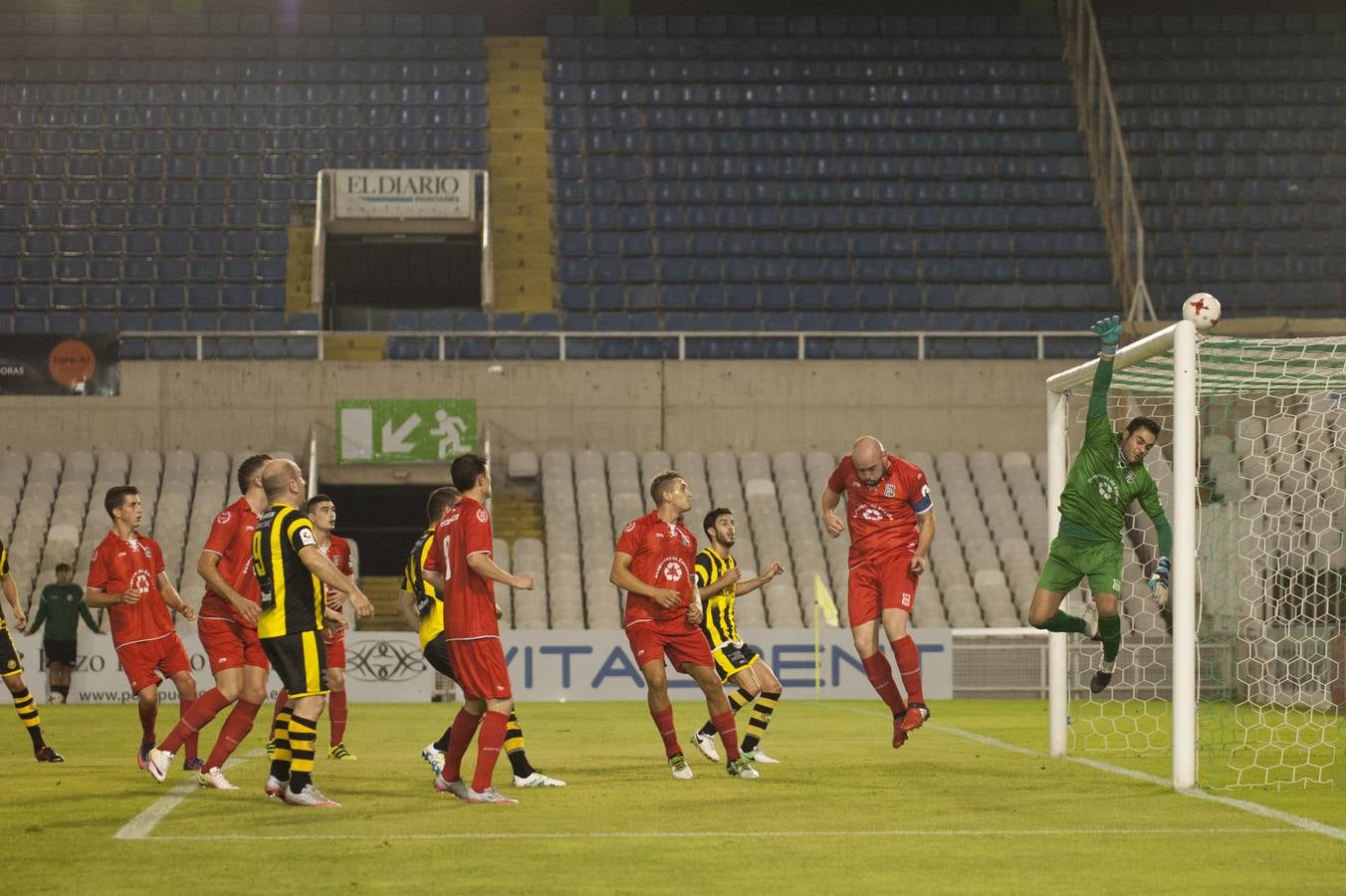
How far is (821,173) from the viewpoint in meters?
31.0

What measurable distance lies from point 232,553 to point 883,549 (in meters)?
3.99

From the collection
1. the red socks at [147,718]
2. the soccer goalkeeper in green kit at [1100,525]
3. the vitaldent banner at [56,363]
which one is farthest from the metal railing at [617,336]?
the soccer goalkeeper in green kit at [1100,525]

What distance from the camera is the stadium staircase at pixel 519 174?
2950cm

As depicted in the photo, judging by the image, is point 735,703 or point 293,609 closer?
point 293,609

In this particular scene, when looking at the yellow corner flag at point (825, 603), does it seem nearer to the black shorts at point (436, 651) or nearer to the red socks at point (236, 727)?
the black shorts at point (436, 651)

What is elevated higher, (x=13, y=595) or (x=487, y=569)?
(x=487, y=569)

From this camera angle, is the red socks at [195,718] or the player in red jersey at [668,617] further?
the player in red jersey at [668,617]

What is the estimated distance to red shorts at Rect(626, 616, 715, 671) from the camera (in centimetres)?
1083

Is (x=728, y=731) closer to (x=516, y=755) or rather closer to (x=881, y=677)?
(x=881, y=677)

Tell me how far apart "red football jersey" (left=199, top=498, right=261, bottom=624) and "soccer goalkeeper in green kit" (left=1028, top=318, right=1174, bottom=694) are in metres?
4.81

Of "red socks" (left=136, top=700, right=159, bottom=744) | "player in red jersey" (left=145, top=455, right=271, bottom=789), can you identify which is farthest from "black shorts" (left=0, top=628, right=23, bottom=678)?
"player in red jersey" (left=145, top=455, right=271, bottom=789)

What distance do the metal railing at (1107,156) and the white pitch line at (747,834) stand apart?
19.0m

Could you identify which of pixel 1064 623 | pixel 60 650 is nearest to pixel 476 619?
pixel 1064 623

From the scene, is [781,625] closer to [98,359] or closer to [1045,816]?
[98,359]
